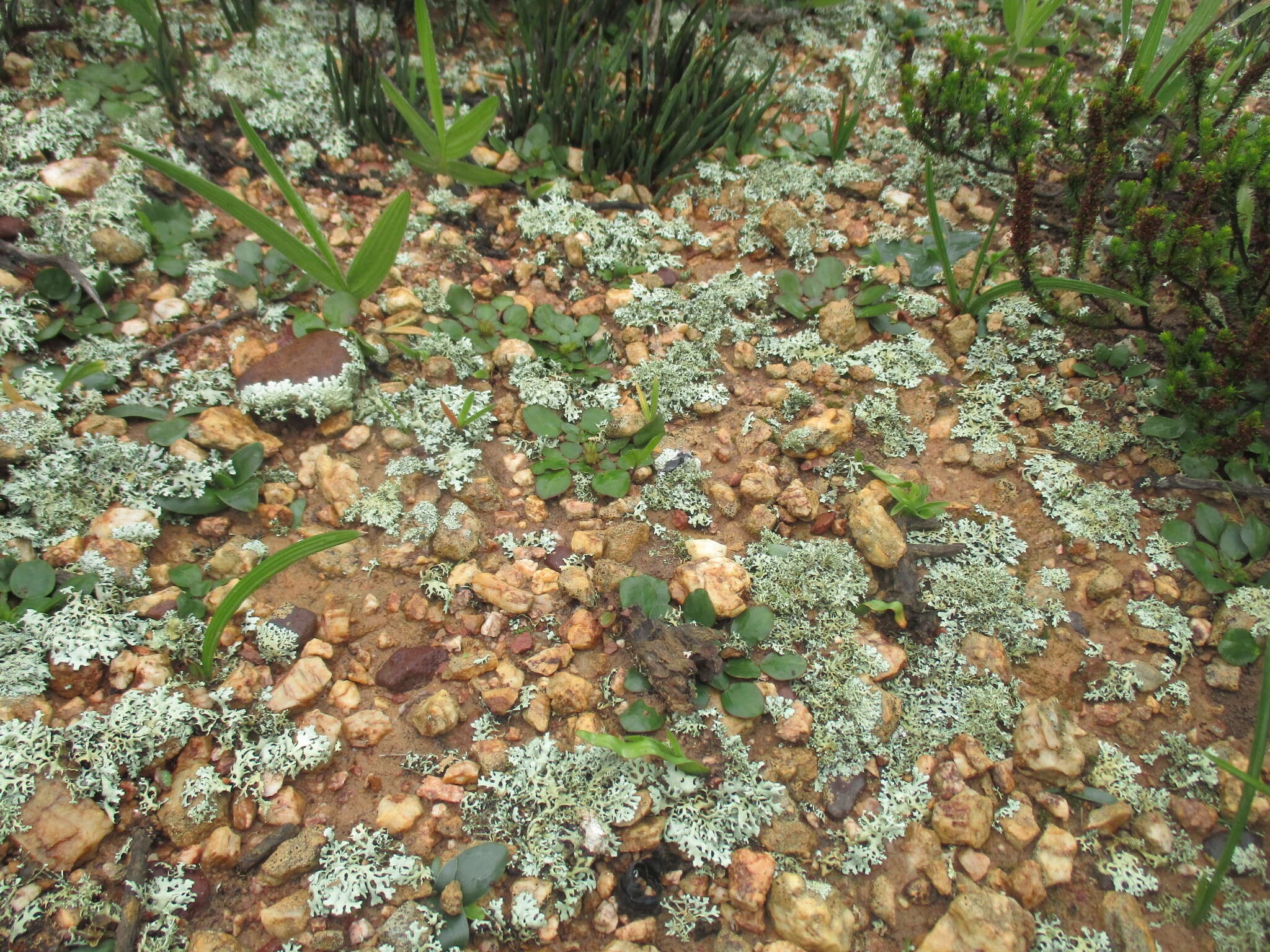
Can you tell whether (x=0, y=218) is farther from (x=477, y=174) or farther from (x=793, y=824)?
(x=793, y=824)

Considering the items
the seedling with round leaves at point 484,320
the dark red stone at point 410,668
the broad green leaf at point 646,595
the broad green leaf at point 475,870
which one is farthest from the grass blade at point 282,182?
the broad green leaf at point 475,870

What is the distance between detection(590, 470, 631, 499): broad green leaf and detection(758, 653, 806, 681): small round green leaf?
74cm

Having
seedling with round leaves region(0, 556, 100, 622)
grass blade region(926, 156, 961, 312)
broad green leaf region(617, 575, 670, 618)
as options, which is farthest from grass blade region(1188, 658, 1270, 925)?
seedling with round leaves region(0, 556, 100, 622)

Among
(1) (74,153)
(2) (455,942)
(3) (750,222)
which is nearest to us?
(2) (455,942)

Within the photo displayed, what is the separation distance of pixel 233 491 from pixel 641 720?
1.52m

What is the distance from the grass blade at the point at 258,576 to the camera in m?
2.01

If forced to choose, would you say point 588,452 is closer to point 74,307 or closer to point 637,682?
point 637,682

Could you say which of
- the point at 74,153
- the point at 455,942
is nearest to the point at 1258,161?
the point at 455,942

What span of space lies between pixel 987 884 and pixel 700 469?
4.83 ft

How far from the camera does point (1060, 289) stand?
268cm

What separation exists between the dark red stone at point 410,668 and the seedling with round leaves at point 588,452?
2.14 ft

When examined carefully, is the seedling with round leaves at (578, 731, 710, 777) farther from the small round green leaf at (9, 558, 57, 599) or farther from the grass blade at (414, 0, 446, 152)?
the grass blade at (414, 0, 446, 152)

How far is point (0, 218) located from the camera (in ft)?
9.40

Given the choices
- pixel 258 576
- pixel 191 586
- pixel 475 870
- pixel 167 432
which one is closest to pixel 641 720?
pixel 475 870
